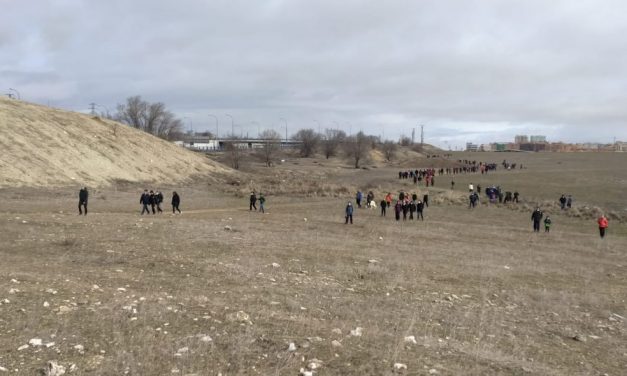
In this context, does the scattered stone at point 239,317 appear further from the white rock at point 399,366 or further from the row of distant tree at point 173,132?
the row of distant tree at point 173,132

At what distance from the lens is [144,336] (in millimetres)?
7562

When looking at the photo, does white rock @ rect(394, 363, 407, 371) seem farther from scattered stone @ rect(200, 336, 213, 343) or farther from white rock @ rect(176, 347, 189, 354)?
white rock @ rect(176, 347, 189, 354)

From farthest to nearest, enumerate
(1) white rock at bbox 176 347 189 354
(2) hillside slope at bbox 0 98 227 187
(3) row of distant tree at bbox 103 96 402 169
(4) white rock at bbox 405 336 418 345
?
1. (3) row of distant tree at bbox 103 96 402 169
2. (2) hillside slope at bbox 0 98 227 187
3. (4) white rock at bbox 405 336 418 345
4. (1) white rock at bbox 176 347 189 354

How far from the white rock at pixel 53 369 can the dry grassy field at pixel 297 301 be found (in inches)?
7.4

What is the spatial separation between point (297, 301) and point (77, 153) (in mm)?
40769

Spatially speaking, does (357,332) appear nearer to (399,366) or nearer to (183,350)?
(399,366)

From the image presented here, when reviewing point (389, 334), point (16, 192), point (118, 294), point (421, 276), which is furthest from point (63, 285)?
point (16, 192)

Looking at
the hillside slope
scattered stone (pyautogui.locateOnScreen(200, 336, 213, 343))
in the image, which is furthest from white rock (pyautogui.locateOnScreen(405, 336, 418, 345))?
the hillside slope

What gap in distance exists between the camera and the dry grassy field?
713cm

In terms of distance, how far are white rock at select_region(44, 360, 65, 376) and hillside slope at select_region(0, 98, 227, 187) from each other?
32523 millimetres

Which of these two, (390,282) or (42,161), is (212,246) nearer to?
(390,282)

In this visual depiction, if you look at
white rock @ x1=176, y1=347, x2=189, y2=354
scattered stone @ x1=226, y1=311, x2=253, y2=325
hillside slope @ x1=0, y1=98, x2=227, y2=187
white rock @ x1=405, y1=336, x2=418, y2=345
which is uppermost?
hillside slope @ x1=0, y1=98, x2=227, y2=187

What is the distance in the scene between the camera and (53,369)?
246 inches

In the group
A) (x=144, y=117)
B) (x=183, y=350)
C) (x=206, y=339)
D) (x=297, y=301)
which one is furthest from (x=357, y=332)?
(x=144, y=117)
